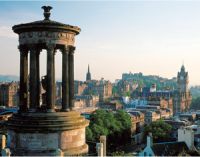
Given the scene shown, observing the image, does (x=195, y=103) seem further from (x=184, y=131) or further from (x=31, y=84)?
(x=31, y=84)

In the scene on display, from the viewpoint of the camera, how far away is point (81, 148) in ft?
48.5

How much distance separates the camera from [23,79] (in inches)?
608

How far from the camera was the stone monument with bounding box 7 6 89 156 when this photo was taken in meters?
13.8

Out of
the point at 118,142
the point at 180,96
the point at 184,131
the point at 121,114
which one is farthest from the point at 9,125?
the point at 180,96

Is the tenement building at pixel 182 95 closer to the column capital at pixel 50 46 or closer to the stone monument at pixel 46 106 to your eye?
the stone monument at pixel 46 106

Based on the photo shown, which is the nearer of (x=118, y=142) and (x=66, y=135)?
(x=66, y=135)

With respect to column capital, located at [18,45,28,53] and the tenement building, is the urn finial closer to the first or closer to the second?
column capital, located at [18,45,28,53]

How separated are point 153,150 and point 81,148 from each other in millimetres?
30115

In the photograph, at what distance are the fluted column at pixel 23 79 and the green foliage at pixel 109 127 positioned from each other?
4115 centimetres

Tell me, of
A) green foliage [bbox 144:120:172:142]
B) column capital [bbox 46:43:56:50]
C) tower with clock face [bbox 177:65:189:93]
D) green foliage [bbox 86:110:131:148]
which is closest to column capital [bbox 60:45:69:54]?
column capital [bbox 46:43:56:50]

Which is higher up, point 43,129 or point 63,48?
point 63,48

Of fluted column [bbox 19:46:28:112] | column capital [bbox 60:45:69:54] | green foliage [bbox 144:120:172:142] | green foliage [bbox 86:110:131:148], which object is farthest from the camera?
green foliage [bbox 144:120:172:142]

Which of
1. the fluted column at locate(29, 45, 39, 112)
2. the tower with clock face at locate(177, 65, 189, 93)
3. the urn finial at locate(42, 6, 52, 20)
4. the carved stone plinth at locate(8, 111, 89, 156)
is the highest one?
the tower with clock face at locate(177, 65, 189, 93)

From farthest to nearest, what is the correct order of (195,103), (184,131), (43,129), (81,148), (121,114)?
(195,103) < (121,114) < (184,131) < (81,148) < (43,129)
